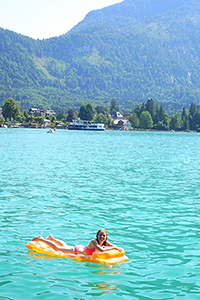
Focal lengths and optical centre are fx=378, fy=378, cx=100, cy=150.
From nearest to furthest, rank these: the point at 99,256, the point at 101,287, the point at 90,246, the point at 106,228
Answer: the point at 101,287 → the point at 99,256 → the point at 90,246 → the point at 106,228

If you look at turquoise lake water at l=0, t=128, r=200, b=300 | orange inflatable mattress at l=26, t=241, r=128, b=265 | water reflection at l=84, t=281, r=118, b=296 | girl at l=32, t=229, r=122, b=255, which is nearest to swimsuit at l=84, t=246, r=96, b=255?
girl at l=32, t=229, r=122, b=255

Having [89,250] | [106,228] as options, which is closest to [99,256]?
[89,250]

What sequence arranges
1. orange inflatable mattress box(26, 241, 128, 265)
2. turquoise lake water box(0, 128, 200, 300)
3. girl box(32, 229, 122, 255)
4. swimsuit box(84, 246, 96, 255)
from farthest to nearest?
swimsuit box(84, 246, 96, 255) < orange inflatable mattress box(26, 241, 128, 265) < girl box(32, 229, 122, 255) < turquoise lake water box(0, 128, 200, 300)

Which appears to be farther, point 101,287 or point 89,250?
point 89,250

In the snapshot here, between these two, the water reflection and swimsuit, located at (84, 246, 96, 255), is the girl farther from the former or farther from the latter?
the water reflection

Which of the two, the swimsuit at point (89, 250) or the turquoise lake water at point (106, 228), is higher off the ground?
the swimsuit at point (89, 250)

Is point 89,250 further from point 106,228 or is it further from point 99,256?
point 106,228

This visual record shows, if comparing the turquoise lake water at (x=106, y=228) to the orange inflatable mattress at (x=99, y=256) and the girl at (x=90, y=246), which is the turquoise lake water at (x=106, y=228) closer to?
the orange inflatable mattress at (x=99, y=256)

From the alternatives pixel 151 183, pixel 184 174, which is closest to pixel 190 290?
pixel 151 183

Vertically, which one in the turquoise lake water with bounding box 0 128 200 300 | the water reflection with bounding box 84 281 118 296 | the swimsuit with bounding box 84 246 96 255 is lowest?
the water reflection with bounding box 84 281 118 296

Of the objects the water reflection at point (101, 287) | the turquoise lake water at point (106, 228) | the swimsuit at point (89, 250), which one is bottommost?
the water reflection at point (101, 287)

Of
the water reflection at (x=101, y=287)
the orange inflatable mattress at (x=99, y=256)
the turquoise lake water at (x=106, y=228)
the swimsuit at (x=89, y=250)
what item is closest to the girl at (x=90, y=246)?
the swimsuit at (x=89, y=250)

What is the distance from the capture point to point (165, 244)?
16.5m

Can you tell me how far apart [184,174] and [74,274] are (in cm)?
2903
